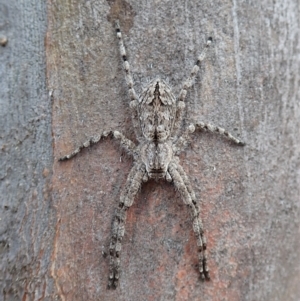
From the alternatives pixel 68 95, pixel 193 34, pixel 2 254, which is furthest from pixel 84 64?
pixel 2 254

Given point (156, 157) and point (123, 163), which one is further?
point (156, 157)

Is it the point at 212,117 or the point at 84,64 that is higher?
the point at 84,64

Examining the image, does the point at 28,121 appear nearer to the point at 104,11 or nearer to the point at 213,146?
the point at 104,11

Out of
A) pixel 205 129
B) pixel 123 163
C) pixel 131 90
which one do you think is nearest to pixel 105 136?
pixel 123 163

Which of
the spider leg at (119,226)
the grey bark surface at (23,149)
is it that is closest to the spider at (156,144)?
the spider leg at (119,226)

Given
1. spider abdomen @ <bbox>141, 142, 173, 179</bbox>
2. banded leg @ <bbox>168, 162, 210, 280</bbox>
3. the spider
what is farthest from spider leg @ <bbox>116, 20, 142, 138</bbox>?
banded leg @ <bbox>168, 162, 210, 280</bbox>

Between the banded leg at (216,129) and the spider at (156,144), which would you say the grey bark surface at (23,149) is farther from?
the banded leg at (216,129)

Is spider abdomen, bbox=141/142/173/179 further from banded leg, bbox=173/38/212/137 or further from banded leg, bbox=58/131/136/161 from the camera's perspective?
banded leg, bbox=173/38/212/137

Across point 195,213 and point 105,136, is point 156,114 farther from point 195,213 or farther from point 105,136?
point 195,213
